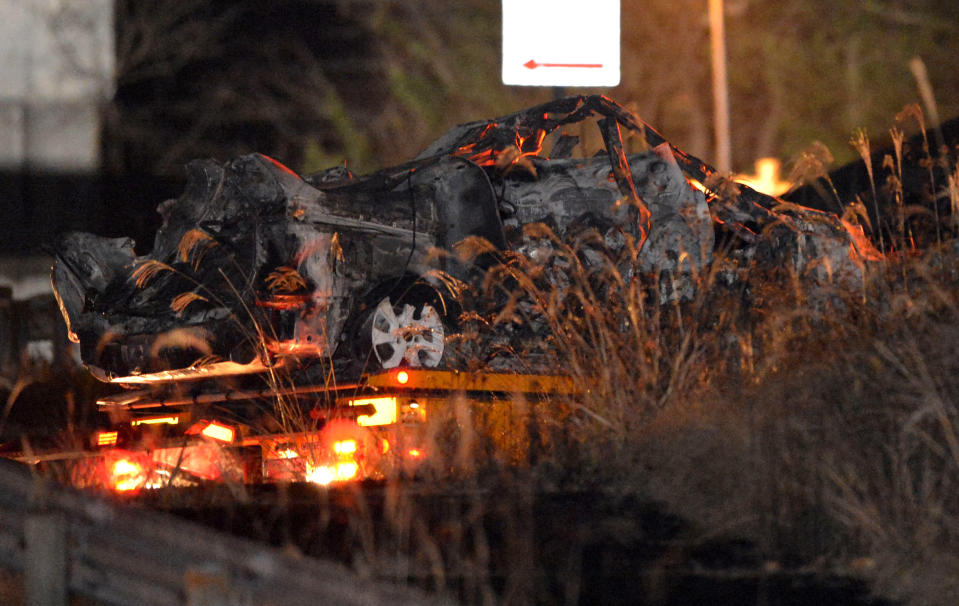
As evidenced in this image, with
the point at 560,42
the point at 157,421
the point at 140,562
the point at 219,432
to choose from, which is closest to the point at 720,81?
the point at 560,42

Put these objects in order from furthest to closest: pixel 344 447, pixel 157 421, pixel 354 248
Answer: pixel 157 421 < pixel 354 248 < pixel 344 447

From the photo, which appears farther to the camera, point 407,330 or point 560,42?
point 560,42

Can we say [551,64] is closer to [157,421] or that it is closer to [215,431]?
[157,421]

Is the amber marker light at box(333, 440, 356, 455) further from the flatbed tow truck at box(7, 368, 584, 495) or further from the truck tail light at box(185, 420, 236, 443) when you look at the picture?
the truck tail light at box(185, 420, 236, 443)

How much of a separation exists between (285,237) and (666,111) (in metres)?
15.6

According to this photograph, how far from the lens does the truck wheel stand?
21.4ft

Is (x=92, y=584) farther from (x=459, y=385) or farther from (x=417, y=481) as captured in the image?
(x=459, y=385)

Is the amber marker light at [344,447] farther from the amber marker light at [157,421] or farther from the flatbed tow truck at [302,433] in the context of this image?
the amber marker light at [157,421]

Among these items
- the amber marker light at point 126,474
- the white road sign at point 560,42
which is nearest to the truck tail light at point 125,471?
the amber marker light at point 126,474

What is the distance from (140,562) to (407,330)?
2.89 meters

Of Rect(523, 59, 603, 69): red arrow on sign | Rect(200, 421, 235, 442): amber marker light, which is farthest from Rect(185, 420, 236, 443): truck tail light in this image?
Rect(523, 59, 603, 69): red arrow on sign

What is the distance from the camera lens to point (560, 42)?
35.4ft

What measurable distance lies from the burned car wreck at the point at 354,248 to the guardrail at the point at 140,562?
2.20 metres

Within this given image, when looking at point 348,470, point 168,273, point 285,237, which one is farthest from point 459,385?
point 168,273
